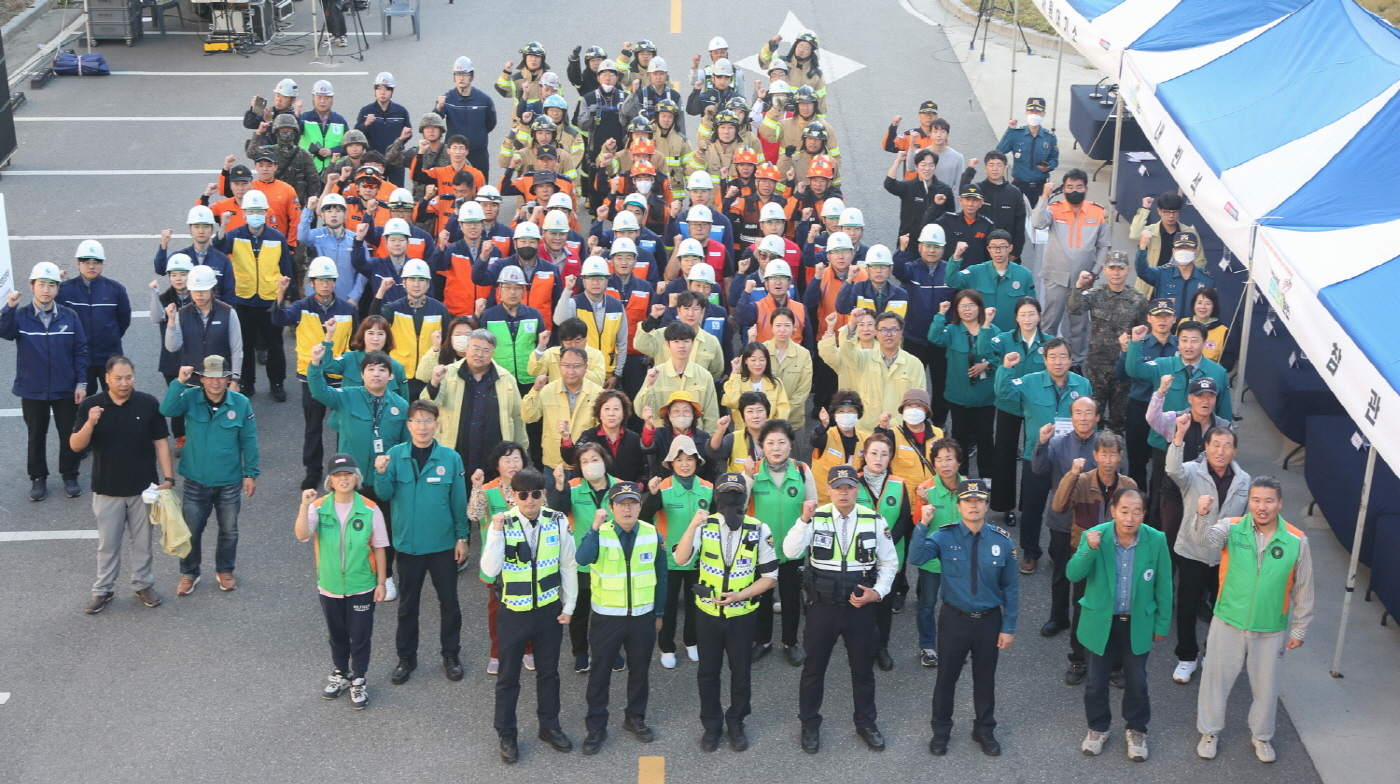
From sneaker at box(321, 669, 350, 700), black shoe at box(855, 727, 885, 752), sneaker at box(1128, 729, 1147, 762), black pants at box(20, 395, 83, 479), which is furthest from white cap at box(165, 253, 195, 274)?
sneaker at box(1128, 729, 1147, 762)

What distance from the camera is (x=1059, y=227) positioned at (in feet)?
42.0

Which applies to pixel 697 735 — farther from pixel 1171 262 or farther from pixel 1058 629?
pixel 1171 262

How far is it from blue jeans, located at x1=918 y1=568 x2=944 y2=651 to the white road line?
612 cm

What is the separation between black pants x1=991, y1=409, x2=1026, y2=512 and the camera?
11.0 metres

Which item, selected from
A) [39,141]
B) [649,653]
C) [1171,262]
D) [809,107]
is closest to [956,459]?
[649,653]

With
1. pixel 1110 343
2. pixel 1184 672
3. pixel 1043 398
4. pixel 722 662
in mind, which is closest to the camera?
pixel 722 662

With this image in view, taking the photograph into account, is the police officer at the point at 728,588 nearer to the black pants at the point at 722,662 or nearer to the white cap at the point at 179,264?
the black pants at the point at 722,662

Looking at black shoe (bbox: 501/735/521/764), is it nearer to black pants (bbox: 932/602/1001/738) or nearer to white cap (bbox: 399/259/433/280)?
black pants (bbox: 932/602/1001/738)

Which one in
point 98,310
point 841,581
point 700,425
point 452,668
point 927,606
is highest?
point 98,310

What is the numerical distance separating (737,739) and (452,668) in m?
1.95

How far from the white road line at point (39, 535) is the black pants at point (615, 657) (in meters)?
4.57

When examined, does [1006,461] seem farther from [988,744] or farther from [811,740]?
[811,740]

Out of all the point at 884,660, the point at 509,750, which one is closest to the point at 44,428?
the point at 509,750

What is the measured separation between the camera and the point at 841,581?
8.37 m
